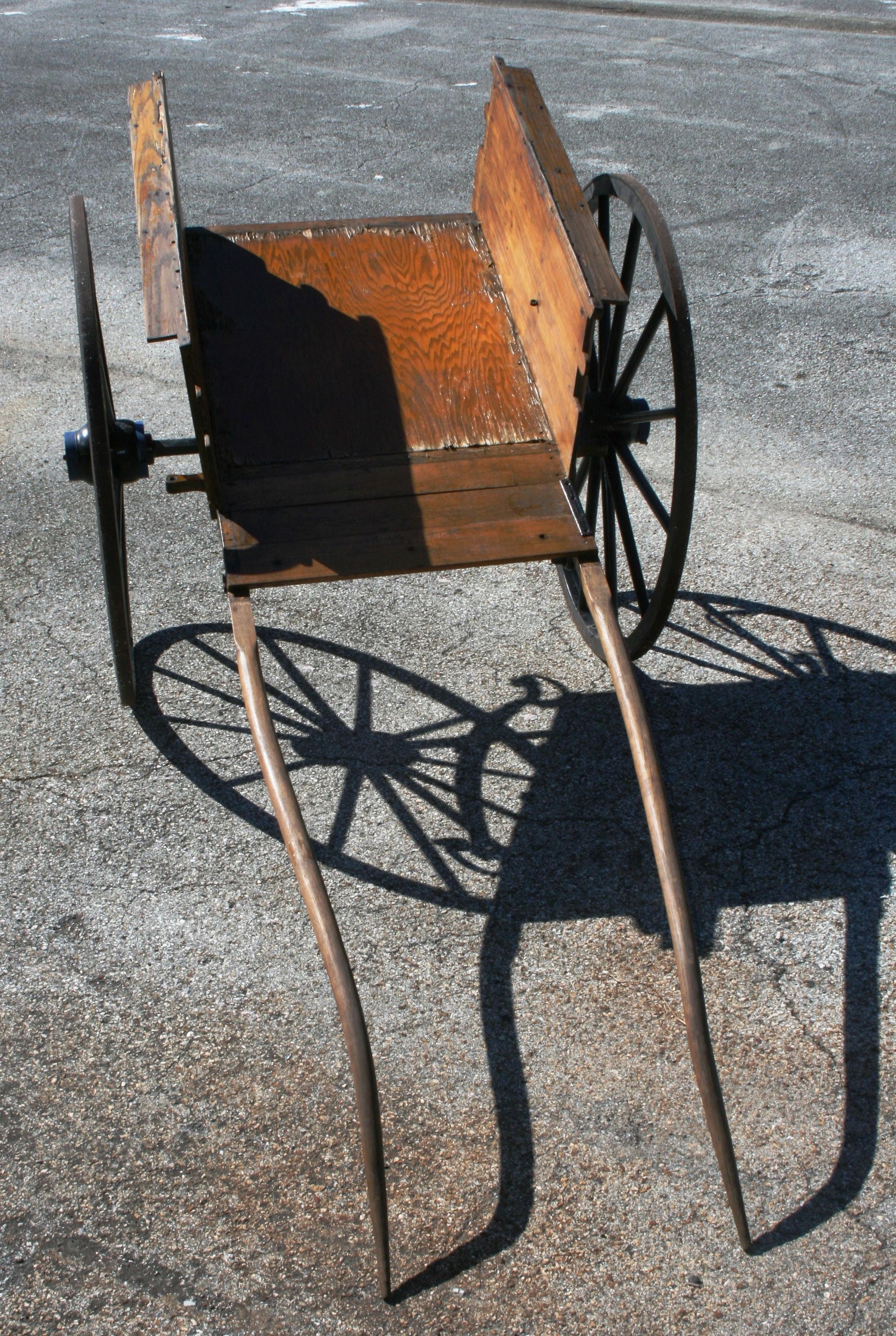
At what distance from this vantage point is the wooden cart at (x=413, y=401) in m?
2.65

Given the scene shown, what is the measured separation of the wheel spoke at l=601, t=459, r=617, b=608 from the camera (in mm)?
3447

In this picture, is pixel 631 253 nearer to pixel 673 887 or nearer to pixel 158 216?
pixel 158 216

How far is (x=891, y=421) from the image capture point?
521 cm

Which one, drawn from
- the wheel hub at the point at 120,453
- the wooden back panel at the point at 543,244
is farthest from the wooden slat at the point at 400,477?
the wheel hub at the point at 120,453

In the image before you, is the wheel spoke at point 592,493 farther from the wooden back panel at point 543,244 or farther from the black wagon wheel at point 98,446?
the black wagon wheel at point 98,446

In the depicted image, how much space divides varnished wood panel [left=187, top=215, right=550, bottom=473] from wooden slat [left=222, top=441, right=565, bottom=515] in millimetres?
A: 37

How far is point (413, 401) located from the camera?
10.6 feet

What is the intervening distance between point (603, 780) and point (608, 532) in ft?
2.54

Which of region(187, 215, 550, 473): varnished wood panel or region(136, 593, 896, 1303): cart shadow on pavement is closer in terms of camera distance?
region(136, 593, 896, 1303): cart shadow on pavement

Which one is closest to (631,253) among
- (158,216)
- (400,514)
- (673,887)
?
(400,514)

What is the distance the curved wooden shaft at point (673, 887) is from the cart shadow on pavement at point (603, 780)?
1.07ft

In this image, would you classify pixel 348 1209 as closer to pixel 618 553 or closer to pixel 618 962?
pixel 618 962

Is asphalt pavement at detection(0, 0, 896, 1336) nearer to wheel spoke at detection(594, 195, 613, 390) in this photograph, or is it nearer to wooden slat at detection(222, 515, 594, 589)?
wooden slat at detection(222, 515, 594, 589)

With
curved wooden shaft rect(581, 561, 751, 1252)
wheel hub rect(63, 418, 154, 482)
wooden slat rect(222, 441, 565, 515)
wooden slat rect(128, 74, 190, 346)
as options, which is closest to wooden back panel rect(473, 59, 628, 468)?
wooden slat rect(222, 441, 565, 515)
